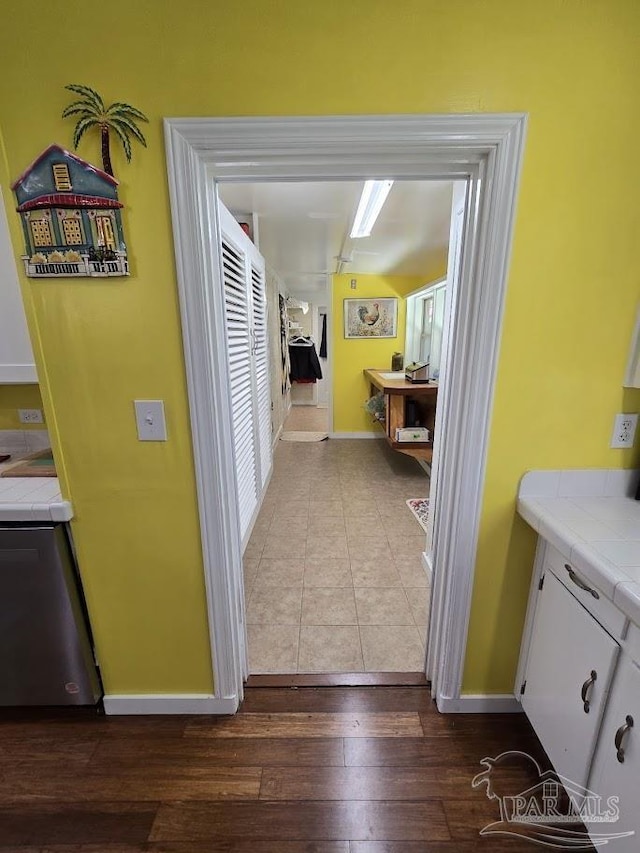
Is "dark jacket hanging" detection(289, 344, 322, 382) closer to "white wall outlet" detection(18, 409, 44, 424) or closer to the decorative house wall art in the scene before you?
"white wall outlet" detection(18, 409, 44, 424)

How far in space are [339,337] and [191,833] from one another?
182 inches

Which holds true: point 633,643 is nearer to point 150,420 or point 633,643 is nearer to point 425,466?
point 150,420

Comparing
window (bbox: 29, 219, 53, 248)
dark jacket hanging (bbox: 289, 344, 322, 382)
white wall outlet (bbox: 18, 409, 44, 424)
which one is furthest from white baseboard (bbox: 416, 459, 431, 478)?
dark jacket hanging (bbox: 289, 344, 322, 382)

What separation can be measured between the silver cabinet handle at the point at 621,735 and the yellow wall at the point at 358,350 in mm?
4358

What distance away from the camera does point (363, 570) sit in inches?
89.6

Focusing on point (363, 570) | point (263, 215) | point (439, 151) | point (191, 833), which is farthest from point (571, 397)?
point (263, 215)

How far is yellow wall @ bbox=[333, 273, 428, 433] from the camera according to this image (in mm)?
4754

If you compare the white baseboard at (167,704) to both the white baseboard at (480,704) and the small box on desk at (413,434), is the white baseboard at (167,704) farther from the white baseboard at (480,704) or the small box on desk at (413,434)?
the small box on desk at (413,434)

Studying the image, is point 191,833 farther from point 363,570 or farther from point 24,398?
point 24,398

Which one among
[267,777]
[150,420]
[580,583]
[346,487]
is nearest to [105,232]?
[150,420]

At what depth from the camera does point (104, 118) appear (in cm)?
94

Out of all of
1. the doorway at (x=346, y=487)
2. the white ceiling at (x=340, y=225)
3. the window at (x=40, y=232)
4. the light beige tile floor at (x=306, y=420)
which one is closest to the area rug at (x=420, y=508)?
the doorway at (x=346, y=487)

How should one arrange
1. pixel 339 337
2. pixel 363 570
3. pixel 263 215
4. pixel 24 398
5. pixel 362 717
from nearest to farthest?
pixel 362 717
pixel 24 398
pixel 363 570
pixel 263 215
pixel 339 337

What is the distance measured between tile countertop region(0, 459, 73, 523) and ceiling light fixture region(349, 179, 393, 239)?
6.74 feet
